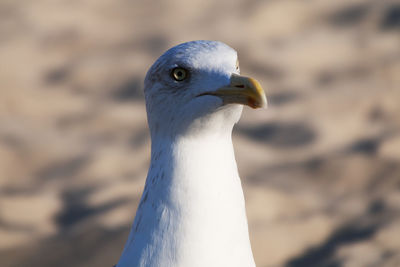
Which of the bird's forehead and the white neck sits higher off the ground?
the bird's forehead

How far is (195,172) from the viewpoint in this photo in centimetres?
194

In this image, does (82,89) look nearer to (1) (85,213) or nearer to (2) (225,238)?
(1) (85,213)

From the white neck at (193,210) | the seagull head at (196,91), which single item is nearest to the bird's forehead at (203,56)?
the seagull head at (196,91)

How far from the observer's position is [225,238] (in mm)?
1934

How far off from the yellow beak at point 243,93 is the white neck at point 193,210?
0.44ft

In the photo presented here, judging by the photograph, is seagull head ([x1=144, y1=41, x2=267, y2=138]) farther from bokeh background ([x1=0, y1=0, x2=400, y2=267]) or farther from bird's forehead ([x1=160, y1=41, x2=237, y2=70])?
bokeh background ([x1=0, y1=0, x2=400, y2=267])

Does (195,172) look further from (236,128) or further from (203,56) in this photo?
(236,128)

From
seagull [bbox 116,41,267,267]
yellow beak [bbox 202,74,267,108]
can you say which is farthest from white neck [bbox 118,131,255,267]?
yellow beak [bbox 202,74,267,108]

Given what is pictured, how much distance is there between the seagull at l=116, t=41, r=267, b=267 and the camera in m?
1.92

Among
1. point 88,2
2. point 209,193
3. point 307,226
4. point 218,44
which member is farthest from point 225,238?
point 88,2

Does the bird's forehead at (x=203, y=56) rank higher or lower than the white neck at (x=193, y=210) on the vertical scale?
higher

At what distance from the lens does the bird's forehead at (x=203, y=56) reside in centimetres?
195

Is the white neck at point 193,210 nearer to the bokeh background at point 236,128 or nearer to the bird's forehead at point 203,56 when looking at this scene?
the bird's forehead at point 203,56

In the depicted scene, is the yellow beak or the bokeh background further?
the bokeh background
